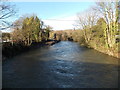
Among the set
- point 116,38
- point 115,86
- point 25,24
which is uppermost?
point 25,24

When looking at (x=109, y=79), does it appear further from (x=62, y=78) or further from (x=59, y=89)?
(x=59, y=89)

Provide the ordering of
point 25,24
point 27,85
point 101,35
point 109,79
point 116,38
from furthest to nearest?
point 25,24 → point 101,35 → point 116,38 → point 109,79 → point 27,85

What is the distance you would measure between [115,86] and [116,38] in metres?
12.6

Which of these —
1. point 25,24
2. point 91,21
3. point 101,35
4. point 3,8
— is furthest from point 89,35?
point 3,8

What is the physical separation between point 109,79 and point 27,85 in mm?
4289

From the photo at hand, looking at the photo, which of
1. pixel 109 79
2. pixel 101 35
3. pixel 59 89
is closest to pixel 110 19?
pixel 101 35

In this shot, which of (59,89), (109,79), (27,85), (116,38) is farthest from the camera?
(116,38)

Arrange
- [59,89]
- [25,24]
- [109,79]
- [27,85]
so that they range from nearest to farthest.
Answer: [59,89] → [27,85] → [109,79] → [25,24]

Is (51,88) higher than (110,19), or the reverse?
(110,19)

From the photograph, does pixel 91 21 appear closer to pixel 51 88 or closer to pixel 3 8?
pixel 3 8

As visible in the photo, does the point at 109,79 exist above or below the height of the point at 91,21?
below

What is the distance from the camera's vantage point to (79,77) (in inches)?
293

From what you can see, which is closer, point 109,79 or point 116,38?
point 109,79

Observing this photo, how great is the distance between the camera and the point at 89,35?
28.1m
